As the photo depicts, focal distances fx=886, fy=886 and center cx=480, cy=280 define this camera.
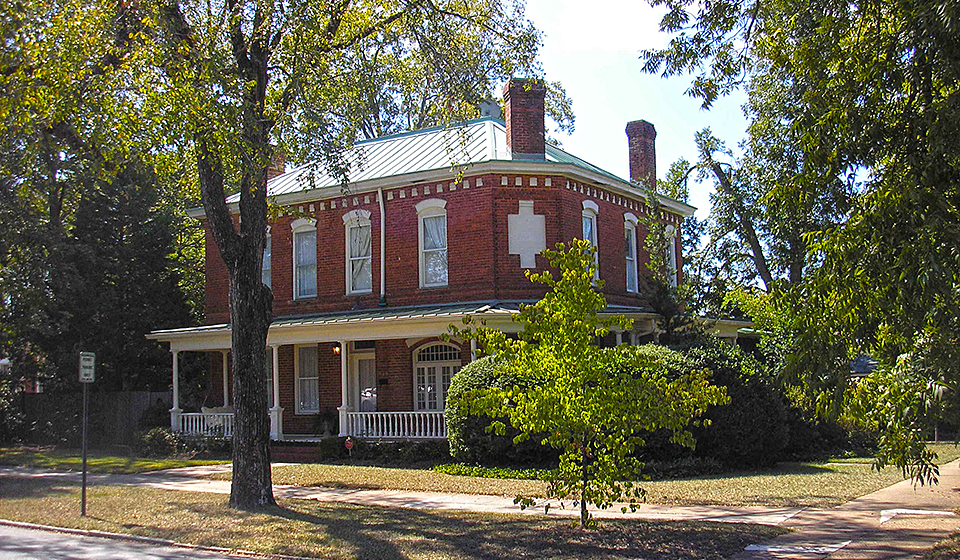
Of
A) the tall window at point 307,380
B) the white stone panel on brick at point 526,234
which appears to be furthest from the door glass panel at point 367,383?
the white stone panel on brick at point 526,234

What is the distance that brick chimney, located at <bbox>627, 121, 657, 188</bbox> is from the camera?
27.9m

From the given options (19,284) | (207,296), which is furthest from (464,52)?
(19,284)

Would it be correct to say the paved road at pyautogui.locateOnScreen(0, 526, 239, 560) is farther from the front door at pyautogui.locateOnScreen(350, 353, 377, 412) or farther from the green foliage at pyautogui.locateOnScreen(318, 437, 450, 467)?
the front door at pyautogui.locateOnScreen(350, 353, 377, 412)

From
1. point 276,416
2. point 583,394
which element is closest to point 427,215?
point 276,416

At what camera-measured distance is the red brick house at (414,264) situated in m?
22.0

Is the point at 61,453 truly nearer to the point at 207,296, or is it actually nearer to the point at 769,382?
the point at 207,296

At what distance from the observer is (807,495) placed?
14.1 m

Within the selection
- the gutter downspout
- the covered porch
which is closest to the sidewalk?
the covered porch

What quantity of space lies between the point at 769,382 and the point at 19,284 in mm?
21378

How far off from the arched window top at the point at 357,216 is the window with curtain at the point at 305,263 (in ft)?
4.72

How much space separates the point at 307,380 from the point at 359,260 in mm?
3990

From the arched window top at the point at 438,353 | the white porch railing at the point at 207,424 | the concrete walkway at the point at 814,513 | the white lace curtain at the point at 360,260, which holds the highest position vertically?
the white lace curtain at the point at 360,260

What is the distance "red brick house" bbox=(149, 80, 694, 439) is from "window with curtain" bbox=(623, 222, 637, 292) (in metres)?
0.04

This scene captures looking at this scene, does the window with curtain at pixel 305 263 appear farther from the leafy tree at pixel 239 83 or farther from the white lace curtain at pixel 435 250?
the leafy tree at pixel 239 83
